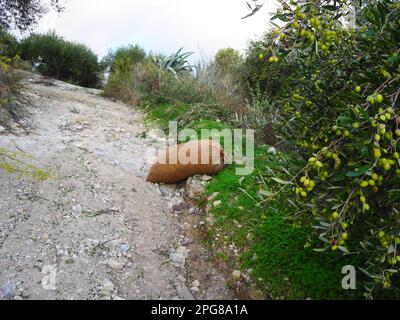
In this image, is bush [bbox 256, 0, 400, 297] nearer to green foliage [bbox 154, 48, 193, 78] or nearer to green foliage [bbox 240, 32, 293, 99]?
green foliage [bbox 240, 32, 293, 99]

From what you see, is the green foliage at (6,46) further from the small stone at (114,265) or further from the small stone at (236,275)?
the small stone at (236,275)

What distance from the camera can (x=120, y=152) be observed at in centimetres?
519

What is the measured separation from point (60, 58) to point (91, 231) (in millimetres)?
11081

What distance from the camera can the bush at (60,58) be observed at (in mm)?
12227

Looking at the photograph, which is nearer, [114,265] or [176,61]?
[114,265]

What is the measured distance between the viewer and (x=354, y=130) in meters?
1.45

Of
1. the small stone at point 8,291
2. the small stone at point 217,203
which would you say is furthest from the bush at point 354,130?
the small stone at point 8,291

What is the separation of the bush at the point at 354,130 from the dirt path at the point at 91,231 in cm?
130

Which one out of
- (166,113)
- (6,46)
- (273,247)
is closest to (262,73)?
(166,113)

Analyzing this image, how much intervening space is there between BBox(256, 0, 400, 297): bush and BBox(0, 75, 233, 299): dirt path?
1.30 m

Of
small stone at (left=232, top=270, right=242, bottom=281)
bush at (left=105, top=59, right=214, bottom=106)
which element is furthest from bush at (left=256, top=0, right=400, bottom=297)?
bush at (left=105, top=59, right=214, bottom=106)

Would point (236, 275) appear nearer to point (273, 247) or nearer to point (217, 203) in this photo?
point (273, 247)

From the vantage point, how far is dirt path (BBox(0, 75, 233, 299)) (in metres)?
2.64

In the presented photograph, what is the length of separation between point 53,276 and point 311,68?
2.51m
